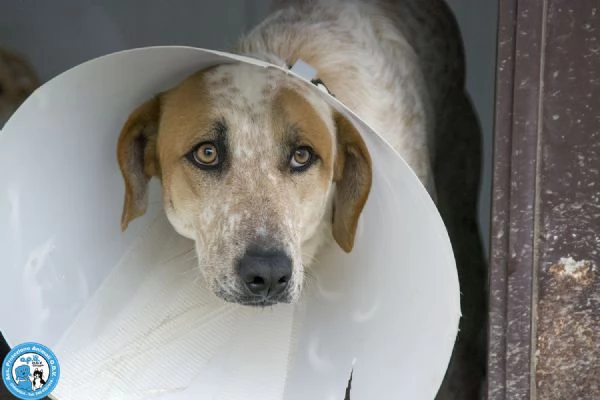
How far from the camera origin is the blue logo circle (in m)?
2.41

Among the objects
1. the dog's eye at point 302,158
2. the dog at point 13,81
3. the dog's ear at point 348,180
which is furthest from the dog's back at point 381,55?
the dog at point 13,81

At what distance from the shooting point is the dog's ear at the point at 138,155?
8.38 ft

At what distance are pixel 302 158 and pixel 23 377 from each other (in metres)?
→ 0.96

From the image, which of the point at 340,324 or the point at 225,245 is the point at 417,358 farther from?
the point at 225,245

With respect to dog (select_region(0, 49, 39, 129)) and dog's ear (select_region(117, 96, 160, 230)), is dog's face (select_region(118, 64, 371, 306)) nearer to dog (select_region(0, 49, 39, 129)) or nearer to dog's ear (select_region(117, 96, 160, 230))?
dog's ear (select_region(117, 96, 160, 230))

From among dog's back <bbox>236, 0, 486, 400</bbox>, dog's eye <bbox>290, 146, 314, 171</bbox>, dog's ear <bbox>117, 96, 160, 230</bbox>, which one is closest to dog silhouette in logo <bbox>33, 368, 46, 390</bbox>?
dog's ear <bbox>117, 96, 160, 230</bbox>

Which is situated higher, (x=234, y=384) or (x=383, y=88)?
(x=383, y=88)

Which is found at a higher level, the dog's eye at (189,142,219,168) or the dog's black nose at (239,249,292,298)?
the dog's eye at (189,142,219,168)

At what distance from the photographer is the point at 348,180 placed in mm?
2631

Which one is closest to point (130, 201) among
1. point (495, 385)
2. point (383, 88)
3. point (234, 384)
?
point (234, 384)

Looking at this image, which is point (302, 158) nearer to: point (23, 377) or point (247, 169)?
point (247, 169)

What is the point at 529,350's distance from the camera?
2.49 metres

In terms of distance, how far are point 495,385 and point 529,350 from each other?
0.45ft

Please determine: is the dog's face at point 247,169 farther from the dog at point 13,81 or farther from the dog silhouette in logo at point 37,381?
the dog at point 13,81
